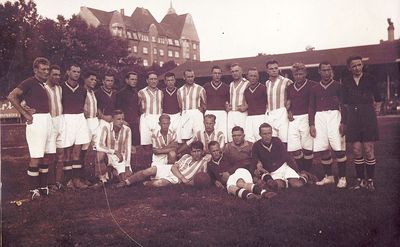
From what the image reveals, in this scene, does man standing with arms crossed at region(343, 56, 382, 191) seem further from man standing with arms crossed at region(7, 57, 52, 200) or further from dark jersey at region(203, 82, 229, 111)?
man standing with arms crossed at region(7, 57, 52, 200)

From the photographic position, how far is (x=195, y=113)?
21.0 feet

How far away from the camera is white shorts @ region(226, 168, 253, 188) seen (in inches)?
193

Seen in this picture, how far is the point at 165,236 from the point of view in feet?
12.0

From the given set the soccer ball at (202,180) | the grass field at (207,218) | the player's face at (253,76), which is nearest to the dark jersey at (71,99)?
the grass field at (207,218)

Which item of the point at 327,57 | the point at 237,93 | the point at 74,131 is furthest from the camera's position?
the point at 327,57

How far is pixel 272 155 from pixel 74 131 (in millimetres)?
2858

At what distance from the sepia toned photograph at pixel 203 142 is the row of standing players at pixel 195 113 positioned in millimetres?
17

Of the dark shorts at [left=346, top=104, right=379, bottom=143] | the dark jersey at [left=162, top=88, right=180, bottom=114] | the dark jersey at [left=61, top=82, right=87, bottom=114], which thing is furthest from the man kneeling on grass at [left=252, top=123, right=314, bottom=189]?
the dark jersey at [left=61, top=82, right=87, bottom=114]

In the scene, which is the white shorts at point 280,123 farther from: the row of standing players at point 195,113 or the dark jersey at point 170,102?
the dark jersey at point 170,102

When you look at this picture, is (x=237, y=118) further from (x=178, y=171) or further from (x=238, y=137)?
(x=178, y=171)

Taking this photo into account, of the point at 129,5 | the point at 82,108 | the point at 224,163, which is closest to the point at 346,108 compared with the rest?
the point at 224,163

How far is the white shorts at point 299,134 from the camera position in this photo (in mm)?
5508

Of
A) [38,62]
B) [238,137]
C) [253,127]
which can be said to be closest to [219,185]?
[238,137]

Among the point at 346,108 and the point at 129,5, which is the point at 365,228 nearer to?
the point at 346,108
